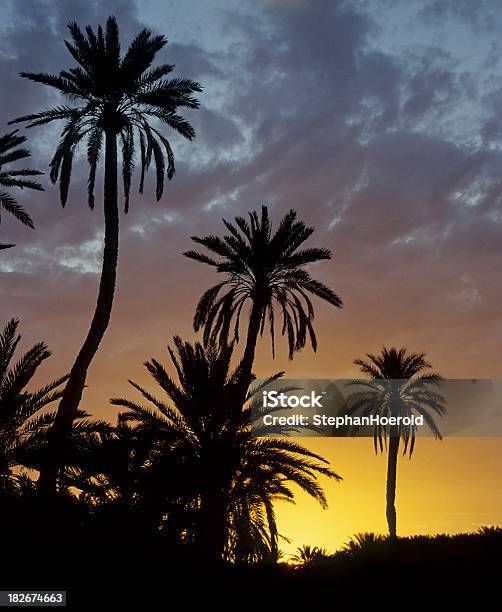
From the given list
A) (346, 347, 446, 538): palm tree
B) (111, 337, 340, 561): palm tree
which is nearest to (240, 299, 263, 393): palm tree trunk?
(111, 337, 340, 561): palm tree

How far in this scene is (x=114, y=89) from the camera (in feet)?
88.8

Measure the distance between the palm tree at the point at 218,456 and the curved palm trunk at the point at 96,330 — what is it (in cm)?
239

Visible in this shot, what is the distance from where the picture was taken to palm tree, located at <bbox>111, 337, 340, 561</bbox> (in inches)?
993

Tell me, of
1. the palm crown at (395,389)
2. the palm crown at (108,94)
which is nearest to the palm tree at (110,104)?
the palm crown at (108,94)

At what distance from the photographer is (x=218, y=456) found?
25578mm

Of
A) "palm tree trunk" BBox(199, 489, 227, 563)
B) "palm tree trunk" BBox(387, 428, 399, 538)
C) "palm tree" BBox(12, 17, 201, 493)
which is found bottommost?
"palm tree trunk" BBox(199, 489, 227, 563)

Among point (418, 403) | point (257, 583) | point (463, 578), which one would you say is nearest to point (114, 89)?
point (257, 583)

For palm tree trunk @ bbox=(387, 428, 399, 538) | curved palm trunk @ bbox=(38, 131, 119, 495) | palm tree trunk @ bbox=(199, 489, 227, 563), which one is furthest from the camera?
palm tree trunk @ bbox=(387, 428, 399, 538)

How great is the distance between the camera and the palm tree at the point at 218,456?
25219mm

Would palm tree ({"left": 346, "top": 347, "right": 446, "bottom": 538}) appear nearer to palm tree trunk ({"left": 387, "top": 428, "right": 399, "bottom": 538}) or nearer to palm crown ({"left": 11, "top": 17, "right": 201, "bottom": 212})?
palm tree trunk ({"left": 387, "top": 428, "right": 399, "bottom": 538})

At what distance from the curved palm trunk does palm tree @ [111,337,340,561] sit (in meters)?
2.39

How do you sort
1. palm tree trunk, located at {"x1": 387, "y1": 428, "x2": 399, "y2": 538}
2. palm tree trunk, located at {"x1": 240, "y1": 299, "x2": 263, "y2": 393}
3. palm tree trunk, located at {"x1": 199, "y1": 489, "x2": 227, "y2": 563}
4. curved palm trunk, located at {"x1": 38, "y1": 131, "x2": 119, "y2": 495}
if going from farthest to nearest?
1. palm tree trunk, located at {"x1": 387, "y1": 428, "x2": 399, "y2": 538}
2. palm tree trunk, located at {"x1": 240, "y1": 299, "x2": 263, "y2": 393}
3. palm tree trunk, located at {"x1": 199, "y1": 489, "x2": 227, "y2": 563}
4. curved palm trunk, located at {"x1": 38, "y1": 131, "x2": 119, "y2": 495}

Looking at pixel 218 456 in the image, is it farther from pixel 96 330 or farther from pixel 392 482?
pixel 392 482

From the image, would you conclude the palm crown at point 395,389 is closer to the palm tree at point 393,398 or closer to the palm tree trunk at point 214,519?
the palm tree at point 393,398
